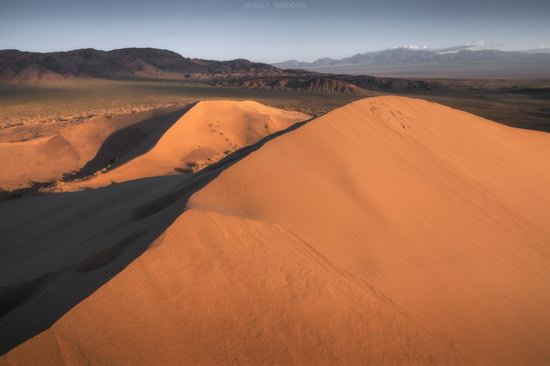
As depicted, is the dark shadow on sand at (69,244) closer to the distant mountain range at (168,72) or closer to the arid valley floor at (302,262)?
the arid valley floor at (302,262)

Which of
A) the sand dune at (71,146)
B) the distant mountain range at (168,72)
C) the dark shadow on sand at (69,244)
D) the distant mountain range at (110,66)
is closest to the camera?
the dark shadow on sand at (69,244)

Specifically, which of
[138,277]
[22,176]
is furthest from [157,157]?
[138,277]

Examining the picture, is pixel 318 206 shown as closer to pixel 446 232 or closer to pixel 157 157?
pixel 446 232

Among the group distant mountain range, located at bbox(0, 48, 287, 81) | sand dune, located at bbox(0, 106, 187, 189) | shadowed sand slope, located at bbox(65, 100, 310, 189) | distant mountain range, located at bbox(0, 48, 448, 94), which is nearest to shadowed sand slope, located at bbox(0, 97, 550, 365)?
shadowed sand slope, located at bbox(65, 100, 310, 189)

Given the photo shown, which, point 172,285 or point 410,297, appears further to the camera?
point 410,297

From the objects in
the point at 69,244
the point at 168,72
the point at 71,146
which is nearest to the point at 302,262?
the point at 69,244

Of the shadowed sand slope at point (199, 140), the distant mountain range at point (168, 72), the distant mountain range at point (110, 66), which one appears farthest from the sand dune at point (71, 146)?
the distant mountain range at point (110, 66)
